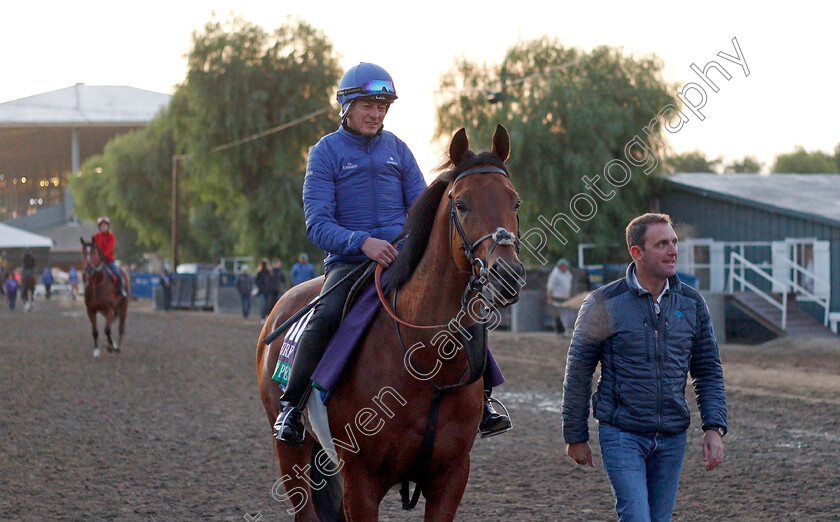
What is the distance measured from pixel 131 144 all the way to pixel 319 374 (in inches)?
2031

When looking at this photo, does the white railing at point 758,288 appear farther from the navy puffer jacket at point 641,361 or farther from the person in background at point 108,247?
the navy puffer jacket at point 641,361

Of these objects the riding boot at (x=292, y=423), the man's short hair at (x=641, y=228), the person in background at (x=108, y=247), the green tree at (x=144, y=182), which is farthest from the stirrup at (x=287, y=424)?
the green tree at (x=144, y=182)

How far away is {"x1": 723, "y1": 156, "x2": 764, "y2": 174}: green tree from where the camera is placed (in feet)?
209

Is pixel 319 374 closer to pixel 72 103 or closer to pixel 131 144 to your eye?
pixel 131 144

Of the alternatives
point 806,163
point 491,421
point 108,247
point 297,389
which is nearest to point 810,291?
point 108,247

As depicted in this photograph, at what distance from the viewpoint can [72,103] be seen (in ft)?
233

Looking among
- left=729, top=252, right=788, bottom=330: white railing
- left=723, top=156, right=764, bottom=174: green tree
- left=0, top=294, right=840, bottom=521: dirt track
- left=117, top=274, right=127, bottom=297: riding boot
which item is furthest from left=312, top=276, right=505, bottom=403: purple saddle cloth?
left=723, top=156, right=764, bottom=174: green tree

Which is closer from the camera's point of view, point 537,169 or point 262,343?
point 262,343

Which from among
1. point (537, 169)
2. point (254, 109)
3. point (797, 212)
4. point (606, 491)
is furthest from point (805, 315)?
point (254, 109)

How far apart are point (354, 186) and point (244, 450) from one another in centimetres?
478

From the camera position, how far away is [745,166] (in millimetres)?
63719

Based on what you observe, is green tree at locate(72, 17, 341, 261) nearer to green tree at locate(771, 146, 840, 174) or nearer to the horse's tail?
the horse's tail

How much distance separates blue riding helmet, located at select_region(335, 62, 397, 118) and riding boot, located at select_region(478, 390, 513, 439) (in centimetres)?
168

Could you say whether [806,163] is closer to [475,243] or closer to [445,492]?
[445,492]
